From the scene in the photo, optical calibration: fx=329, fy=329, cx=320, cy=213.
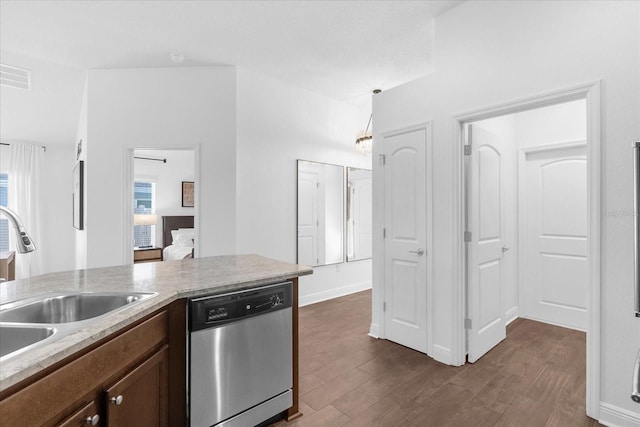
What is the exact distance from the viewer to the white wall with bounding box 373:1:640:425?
1.82 m

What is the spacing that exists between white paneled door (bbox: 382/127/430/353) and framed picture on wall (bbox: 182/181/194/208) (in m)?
5.15

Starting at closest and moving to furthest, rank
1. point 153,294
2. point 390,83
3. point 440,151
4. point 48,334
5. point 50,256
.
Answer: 1. point 48,334
2. point 153,294
3. point 440,151
4. point 390,83
5. point 50,256

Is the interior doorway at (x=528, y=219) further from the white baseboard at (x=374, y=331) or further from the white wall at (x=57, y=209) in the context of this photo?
the white wall at (x=57, y=209)

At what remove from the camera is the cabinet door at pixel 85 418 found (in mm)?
977

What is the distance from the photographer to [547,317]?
11.9 feet

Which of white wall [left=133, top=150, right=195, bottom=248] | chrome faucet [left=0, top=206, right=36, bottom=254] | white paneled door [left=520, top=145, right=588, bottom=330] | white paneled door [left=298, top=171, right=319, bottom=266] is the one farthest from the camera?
white wall [left=133, top=150, right=195, bottom=248]

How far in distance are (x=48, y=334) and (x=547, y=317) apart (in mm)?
4308

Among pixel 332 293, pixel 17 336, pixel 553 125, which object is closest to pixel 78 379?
pixel 17 336

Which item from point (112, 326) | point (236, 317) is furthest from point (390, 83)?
point (112, 326)

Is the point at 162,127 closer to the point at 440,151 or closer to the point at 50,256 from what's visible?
the point at 440,151

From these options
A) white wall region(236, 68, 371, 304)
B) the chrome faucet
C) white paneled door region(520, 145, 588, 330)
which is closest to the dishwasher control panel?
the chrome faucet

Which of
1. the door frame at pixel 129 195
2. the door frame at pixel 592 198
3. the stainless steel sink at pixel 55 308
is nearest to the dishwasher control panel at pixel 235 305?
the stainless steel sink at pixel 55 308

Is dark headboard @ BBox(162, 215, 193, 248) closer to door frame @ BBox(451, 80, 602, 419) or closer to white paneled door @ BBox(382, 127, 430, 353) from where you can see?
white paneled door @ BBox(382, 127, 430, 353)

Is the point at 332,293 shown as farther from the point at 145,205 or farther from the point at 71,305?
the point at 145,205
